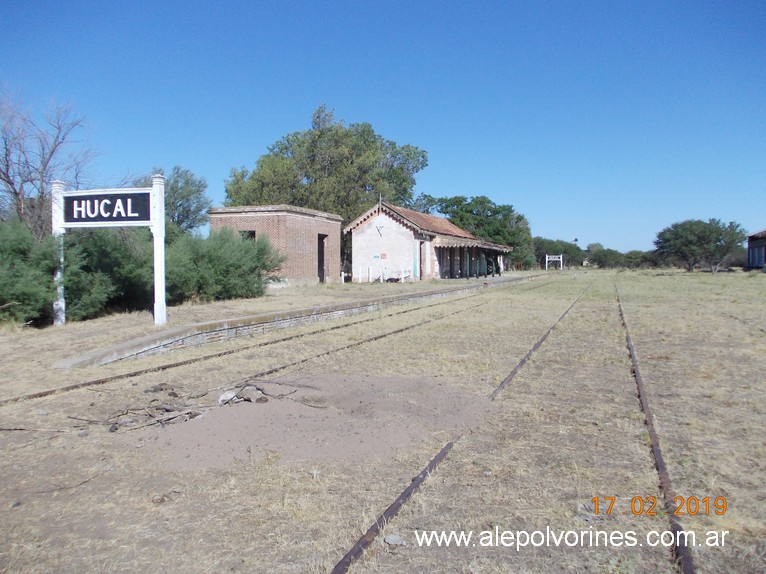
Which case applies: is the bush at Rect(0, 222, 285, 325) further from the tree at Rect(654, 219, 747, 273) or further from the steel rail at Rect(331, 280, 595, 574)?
the tree at Rect(654, 219, 747, 273)

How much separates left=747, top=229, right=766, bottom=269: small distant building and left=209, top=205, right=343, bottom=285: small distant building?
4941 centimetres

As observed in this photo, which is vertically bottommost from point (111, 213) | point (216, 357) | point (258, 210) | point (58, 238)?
point (216, 357)

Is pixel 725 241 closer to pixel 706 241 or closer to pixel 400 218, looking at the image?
pixel 706 241

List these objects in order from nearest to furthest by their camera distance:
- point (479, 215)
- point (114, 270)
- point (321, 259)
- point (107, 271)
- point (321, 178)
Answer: point (107, 271) < point (114, 270) < point (321, 259) < point (321, 178) < point (479, 215)

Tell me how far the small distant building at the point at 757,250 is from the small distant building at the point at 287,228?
162 ft

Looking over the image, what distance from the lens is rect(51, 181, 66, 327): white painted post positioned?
13.1 m

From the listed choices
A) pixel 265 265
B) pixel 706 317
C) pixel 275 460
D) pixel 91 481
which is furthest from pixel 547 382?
pixel 265 265

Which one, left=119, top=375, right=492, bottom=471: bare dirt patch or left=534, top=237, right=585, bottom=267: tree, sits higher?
left=534, top=237, right=585, bottom=267: tree

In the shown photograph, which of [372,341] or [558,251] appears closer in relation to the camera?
[372,341]

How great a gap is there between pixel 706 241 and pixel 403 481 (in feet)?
226

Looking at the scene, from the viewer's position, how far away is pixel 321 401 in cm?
692

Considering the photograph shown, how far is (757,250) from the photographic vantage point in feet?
205

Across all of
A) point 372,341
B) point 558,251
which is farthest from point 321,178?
point 558,251
